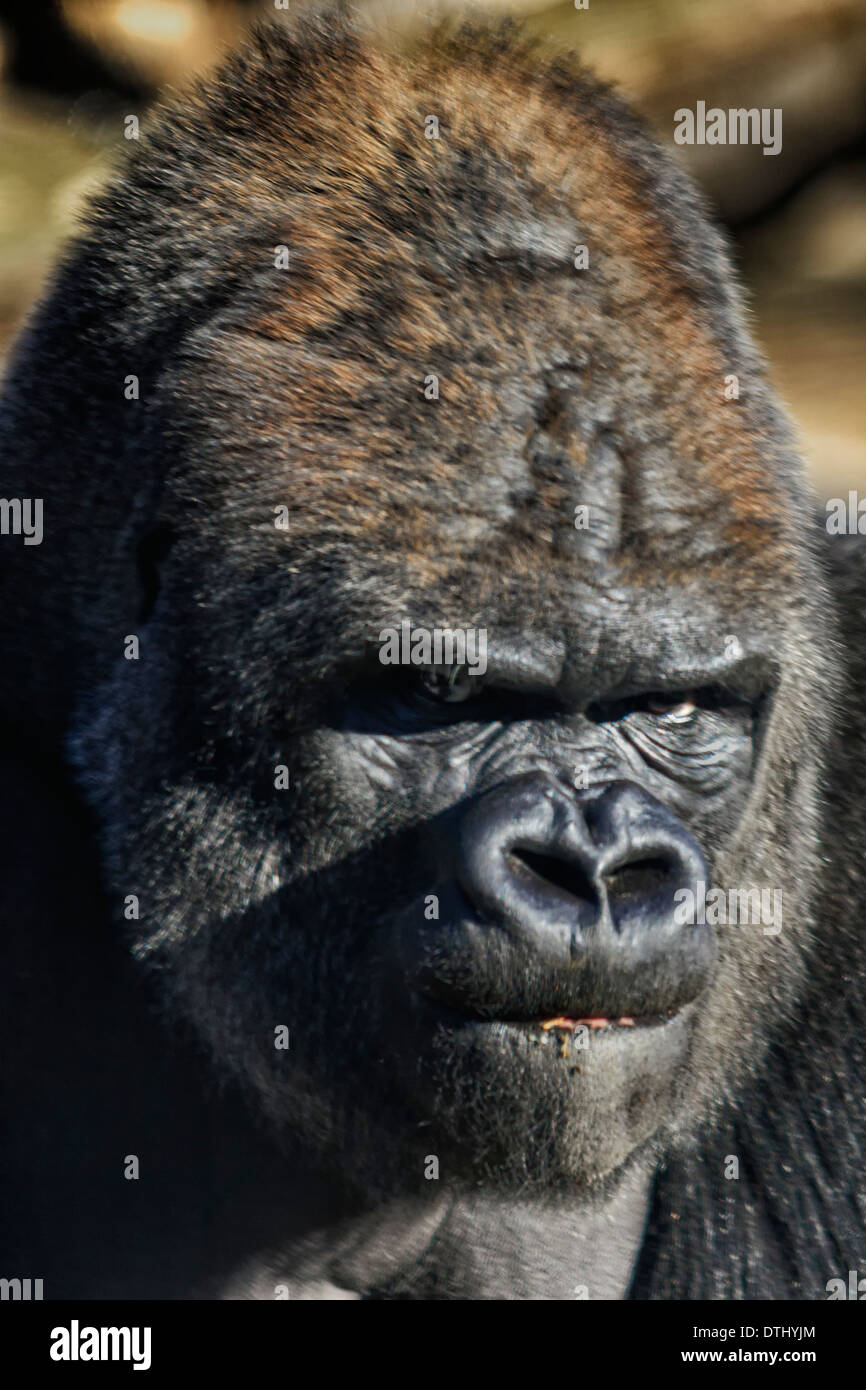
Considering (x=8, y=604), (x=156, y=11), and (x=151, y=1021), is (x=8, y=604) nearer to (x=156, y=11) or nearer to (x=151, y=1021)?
(x=151, y=1021)

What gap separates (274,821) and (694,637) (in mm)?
842

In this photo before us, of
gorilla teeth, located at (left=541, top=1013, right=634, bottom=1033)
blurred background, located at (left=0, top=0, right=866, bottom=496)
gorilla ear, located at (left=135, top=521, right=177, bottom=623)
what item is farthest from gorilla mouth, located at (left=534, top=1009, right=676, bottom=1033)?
blurred background, located at (left=0, top=0, right=866, bottom=496)

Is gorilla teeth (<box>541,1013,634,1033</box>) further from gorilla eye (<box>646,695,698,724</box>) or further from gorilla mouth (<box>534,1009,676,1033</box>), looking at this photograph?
gorilla eye (<box>646,695,698,724</box>)

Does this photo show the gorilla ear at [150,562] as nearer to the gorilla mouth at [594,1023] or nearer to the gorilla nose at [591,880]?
the gorilla nose at [591,880]

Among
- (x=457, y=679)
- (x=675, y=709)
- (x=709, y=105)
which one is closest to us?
(x=457, y=679)

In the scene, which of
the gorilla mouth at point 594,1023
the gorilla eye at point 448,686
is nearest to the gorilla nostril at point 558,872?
the gorilla mouth at point 594,1023

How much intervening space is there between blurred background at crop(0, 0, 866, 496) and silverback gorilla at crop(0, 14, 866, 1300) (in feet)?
18.9

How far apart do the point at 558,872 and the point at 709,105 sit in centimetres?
786

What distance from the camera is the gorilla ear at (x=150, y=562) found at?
303 centimetres

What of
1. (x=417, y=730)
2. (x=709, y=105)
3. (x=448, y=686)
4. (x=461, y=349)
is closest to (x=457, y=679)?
(x=448, y=686)

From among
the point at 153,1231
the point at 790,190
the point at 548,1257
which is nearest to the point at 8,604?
the point at 153,1231

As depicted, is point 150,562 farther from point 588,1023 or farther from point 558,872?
point 588,1023

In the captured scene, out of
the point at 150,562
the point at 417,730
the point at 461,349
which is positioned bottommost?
the point at 417,730

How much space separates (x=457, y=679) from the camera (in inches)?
111
